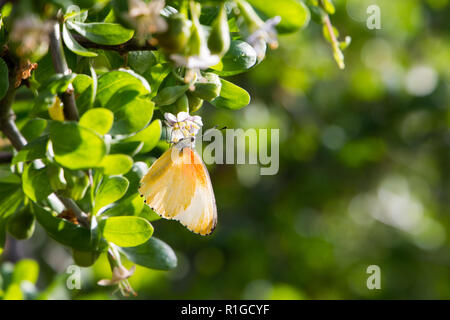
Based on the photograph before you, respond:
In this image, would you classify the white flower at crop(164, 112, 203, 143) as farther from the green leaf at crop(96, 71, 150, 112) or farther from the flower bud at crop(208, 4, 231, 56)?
the flower bud at crop(208, 4, 231, 56)

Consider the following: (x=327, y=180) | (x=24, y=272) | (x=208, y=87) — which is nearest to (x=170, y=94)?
(x=208, y=87)

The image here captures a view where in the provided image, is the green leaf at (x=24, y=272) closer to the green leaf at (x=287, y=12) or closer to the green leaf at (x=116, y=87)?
the green leaf at (x=116, y=87)

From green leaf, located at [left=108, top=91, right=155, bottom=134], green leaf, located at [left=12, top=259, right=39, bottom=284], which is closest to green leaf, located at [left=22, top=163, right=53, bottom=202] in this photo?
green leaf, located at [left=108, top=91, right=155, bottom=134]

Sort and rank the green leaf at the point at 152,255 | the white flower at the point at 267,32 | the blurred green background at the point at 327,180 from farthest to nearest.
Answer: the blurred green background at the point at 327,180, the green leaf at the point at 152,255, the white flower at the point at 267,32

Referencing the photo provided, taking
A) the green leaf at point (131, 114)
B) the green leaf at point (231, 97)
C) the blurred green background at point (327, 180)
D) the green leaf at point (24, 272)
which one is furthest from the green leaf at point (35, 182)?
the blurred green background at point (327, 180)

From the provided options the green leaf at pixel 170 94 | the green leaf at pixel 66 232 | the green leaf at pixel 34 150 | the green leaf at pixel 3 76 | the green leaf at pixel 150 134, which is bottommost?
the green leaf at pixel 66 232
